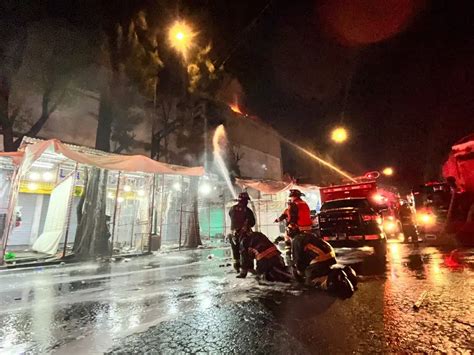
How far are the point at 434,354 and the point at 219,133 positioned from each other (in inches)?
998

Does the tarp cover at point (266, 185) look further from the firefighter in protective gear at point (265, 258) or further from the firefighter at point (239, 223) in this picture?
the firefighter in protective gear at point (265, 258)

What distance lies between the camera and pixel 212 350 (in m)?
2.56

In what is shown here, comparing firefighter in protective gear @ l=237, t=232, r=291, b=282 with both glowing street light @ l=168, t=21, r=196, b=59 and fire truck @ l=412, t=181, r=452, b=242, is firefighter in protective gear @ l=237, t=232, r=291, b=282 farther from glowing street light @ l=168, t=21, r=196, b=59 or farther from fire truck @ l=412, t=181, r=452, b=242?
glowing street light @ l=168, t=21, r=196, b=59

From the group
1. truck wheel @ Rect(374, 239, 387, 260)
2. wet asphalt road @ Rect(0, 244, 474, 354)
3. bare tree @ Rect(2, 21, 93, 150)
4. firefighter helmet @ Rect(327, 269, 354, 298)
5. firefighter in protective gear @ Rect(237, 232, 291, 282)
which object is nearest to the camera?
wet asphalt road @ Rect(0, 244, 474, 354)

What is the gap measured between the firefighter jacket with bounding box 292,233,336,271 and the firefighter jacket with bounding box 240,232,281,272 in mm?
708

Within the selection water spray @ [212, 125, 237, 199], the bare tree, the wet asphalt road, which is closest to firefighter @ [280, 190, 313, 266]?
the wet asphalt road

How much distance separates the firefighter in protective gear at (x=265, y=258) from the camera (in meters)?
5.81

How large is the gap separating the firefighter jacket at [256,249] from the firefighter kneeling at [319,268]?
701mm

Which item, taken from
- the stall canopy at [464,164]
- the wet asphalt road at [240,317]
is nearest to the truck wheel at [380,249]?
the wet asphalt road at [240,317]

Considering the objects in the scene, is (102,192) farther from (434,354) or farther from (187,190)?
(434,354)

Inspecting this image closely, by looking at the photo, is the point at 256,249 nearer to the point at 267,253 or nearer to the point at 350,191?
the point at 267,253

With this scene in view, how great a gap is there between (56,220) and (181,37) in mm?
11953

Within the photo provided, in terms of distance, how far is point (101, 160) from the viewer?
34.4 ft

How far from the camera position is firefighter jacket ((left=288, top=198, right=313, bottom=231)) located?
6916 mm
